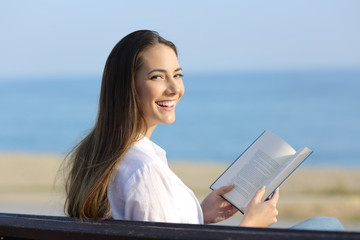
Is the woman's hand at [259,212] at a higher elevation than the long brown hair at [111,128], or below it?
below

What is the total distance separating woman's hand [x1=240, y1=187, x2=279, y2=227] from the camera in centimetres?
219

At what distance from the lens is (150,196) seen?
210cm

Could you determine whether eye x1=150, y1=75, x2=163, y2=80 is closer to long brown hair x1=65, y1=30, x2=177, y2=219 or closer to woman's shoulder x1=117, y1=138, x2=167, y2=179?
long brown hair x1=65, y1=30, x2=177, y2=219

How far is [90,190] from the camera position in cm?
217

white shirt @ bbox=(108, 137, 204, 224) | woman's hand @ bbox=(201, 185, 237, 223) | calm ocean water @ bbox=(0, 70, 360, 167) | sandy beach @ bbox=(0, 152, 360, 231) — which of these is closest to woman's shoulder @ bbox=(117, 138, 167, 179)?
white shirt @ bbox=(108, 137, 204, 224)

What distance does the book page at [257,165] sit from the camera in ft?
7.85

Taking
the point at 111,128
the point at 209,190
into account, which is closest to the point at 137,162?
the point at 111,128

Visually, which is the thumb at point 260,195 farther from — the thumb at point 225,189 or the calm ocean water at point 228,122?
the calm ocean water at point 228,122

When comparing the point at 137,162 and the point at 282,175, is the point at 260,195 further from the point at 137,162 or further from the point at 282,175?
the point at 137,162

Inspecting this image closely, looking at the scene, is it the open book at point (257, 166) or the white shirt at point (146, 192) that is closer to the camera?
the white shirt at point (146, 192)

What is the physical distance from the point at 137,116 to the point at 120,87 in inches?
4.7

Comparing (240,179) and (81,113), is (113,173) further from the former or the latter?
(81,113)

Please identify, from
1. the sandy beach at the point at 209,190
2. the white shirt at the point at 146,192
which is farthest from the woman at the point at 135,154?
the sandy beach at the point at 209,190

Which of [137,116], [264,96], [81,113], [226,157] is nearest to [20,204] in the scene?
[137,116]
